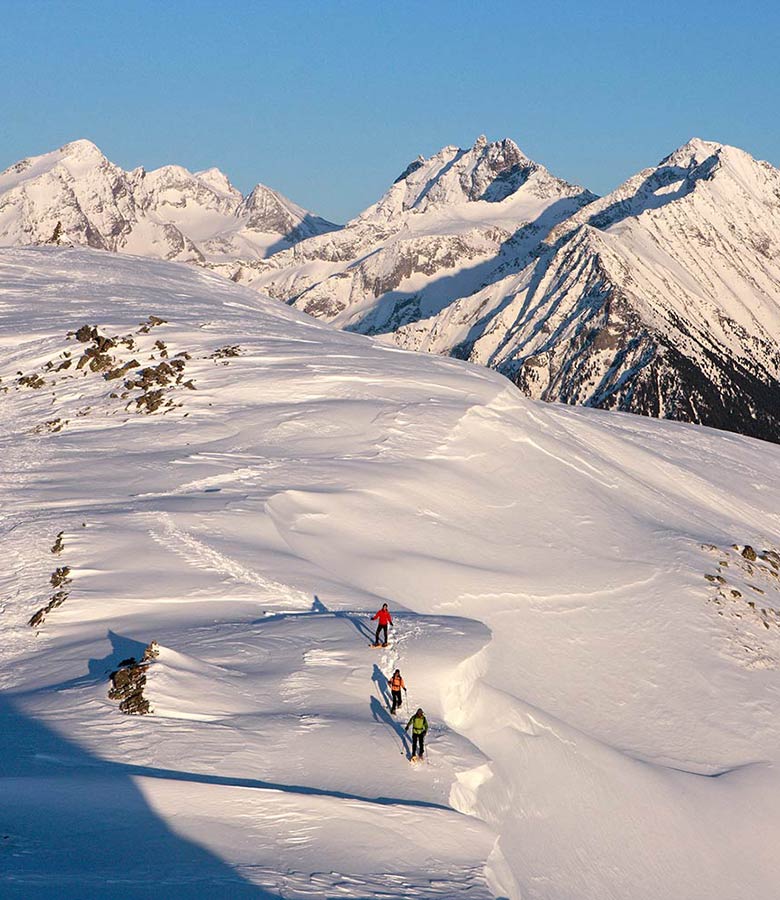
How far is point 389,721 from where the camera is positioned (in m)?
24.9

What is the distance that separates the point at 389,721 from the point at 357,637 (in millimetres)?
4330

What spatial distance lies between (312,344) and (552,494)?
26.7m

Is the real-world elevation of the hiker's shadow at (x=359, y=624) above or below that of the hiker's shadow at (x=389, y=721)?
above

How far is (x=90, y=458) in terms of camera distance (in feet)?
156

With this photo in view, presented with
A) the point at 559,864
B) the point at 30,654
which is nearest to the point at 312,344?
the point at 30,654

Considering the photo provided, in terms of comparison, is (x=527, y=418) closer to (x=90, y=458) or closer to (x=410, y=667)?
(x=90, y=458)

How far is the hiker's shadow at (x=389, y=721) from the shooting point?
23766 mm

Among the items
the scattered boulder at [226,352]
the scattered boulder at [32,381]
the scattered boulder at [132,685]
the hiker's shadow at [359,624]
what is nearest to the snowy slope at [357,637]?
the scattered boulder at [132,685]

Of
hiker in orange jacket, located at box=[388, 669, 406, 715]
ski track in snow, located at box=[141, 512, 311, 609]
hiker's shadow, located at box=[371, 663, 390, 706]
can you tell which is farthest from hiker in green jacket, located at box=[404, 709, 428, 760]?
ski track in snow, located at box=[141, 512, 311, 609]

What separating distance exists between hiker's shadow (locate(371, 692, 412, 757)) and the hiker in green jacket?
345 mm

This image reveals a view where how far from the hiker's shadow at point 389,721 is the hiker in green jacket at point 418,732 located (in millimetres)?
345

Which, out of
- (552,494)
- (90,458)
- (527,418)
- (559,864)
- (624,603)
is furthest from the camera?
(527,418)

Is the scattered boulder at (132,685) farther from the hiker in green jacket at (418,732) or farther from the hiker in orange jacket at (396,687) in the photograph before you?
the hiker in green jacket at (418,732)

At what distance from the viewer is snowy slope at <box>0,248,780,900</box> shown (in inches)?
774
